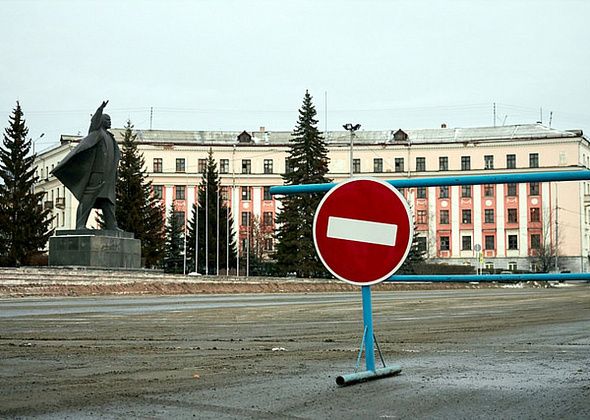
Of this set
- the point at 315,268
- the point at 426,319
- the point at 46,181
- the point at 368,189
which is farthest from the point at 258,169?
the point at 368,189

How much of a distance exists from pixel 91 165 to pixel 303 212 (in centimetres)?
3053

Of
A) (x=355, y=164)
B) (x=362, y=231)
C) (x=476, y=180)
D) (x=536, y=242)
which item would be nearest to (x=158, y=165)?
(x=355, y=164)

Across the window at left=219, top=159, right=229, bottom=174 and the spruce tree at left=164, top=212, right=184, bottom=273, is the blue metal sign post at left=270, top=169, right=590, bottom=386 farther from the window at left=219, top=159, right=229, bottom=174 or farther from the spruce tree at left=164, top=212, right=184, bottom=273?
the window at left=219, top=159, right=229, bottom=174

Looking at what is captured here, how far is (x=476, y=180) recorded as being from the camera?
7.93m

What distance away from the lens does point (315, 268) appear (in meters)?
75.9

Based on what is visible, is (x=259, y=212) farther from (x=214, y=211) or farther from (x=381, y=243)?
(x=381, y=243)

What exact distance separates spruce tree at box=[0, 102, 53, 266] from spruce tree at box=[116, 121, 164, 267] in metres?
6.96

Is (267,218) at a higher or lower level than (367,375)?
higher

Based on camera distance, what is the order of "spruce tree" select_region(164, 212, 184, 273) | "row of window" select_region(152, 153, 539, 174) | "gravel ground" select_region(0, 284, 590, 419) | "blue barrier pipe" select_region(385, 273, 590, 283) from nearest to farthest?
"gravel ground" select_region(0, 284, 590, 419), "blue barrier pipe" select_region(385, 273, 590, 283), "spruce tree" select_region(164, 212, 184, 273), "row of window" select_region(152, 153, 539, 174)

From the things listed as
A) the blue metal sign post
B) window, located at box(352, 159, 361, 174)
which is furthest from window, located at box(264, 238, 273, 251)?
the blue metal sign post

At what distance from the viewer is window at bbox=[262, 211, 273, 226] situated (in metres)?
114

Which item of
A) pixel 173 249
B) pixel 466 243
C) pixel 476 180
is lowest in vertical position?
pixel 476 180

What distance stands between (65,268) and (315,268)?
36.0 m

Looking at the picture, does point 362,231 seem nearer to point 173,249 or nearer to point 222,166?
Result: point 173,249
